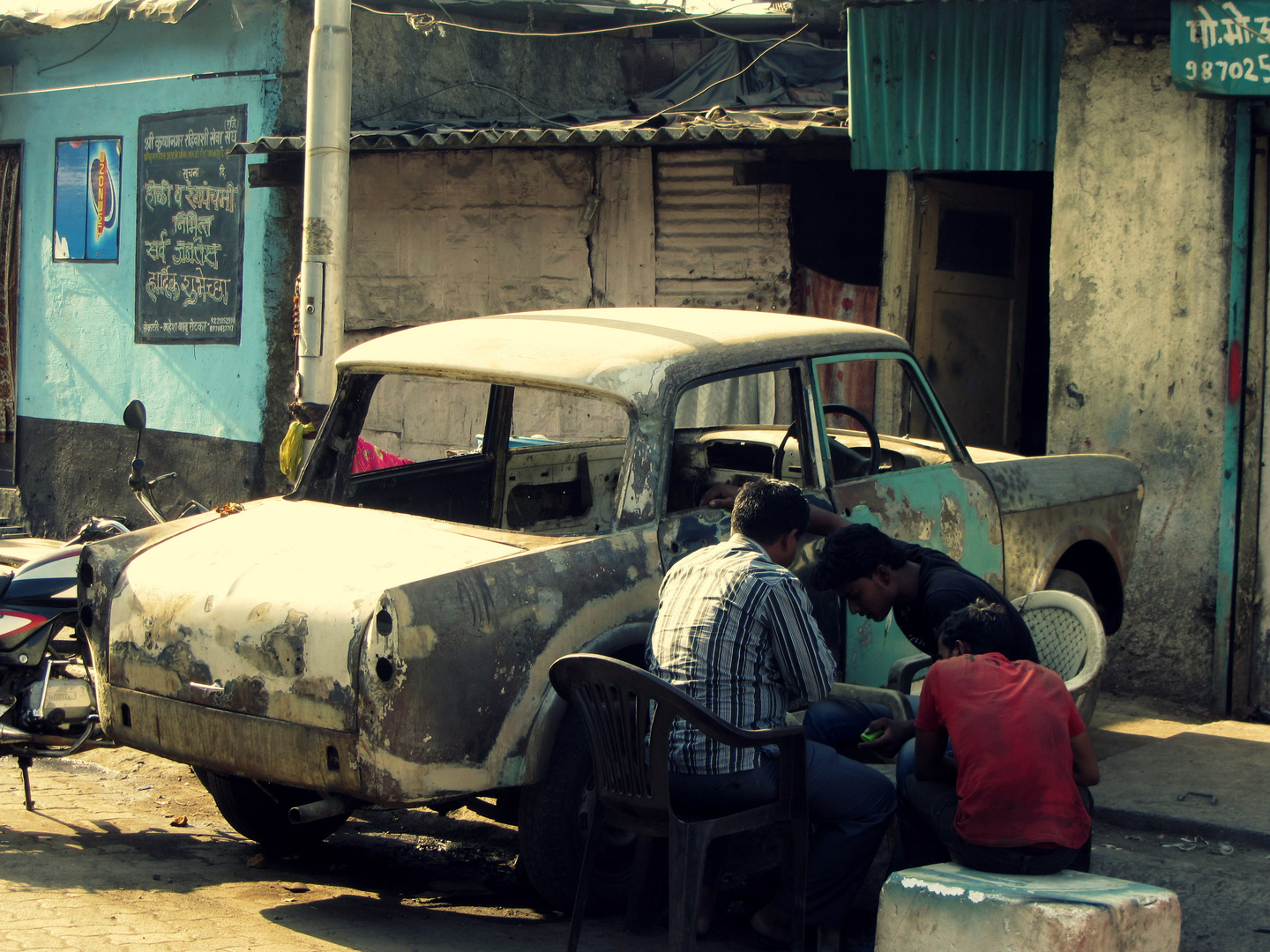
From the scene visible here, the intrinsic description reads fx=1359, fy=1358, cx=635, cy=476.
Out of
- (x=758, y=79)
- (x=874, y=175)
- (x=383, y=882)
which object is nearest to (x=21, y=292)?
Result: (x=758, y=79)

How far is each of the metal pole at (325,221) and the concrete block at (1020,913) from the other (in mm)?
4393

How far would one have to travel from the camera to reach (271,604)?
12.3 feet

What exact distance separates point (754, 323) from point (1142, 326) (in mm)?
2539

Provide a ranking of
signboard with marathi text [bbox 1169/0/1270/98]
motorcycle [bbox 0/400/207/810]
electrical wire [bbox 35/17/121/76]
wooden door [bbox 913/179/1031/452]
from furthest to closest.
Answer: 1. electrical wire [bbox 35/17/121/76]
2. wooden door [bbox 913/179/1031/452]
3. signboard with marathi text [bbox 1169/0/1270/98]
4. motorcycle [bbox 0/400/207/810]

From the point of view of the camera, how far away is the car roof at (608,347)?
4160mm

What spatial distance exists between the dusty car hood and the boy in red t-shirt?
4.34 ft

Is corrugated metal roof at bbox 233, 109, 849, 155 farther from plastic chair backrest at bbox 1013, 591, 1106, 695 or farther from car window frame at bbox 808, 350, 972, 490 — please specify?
plastic chair backrest at bbox 1013, 591, 1106, 695

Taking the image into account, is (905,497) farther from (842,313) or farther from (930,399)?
(842,313)

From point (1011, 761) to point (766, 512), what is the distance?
93 centimetres

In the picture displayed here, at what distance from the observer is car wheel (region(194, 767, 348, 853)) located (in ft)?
15.0

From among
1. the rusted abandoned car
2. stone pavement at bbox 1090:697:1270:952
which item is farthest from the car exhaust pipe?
stone pavement at bbox 1090:697:1270:952

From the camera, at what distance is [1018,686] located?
329 centimetres

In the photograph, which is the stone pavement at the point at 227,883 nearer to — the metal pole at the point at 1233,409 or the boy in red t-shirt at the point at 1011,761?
the boy in red t-shirt at the point at 1011,761

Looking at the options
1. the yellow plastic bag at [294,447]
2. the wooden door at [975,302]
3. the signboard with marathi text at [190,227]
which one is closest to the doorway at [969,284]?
the wooden door at [975,302]
